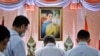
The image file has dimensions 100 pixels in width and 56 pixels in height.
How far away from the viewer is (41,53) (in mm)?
4312

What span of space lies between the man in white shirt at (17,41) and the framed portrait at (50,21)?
359 cm

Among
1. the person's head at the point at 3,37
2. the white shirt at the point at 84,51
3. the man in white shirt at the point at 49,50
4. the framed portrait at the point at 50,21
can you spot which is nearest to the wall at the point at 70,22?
the framed portrait at the point at 50,21

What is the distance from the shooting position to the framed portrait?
21.7ft

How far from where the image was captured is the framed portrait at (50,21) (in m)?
6.61

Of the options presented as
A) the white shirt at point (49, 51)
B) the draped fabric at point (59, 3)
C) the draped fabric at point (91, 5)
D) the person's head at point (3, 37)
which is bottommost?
the white shirt at point (49, 51)

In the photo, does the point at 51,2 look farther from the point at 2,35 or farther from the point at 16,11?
the point at 2,35

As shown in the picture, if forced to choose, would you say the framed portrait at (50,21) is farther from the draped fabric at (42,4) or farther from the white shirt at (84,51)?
the white shirt at (84,51)

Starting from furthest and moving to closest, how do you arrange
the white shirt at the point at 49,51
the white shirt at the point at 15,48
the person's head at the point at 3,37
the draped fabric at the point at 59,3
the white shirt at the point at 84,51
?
the draped fabric at the point at 59,3 → the white shirt at the point at 49,51 → the white shirt at the point at 84,51 → the white shirt at the point at 15,48 → the person's head at the point at 3,37

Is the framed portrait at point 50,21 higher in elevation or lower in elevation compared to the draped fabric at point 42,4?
lower

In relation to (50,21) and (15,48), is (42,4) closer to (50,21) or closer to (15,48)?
(50,21)

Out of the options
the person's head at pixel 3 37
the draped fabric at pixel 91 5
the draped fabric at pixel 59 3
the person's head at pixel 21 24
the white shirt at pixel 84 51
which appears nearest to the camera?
the person's head at pixel 3 37

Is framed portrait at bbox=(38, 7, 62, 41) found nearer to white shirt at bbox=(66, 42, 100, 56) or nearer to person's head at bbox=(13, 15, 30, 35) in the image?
white shirt at bbox=(66, 42, 100, 56)

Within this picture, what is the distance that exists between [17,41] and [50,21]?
12.4ft

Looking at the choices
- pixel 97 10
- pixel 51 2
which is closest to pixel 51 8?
pixel 51 2
